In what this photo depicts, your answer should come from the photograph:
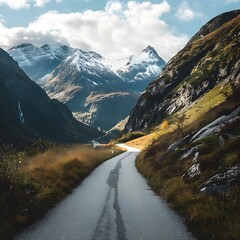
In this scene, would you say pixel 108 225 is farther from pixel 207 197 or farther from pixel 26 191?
pixel 207 197

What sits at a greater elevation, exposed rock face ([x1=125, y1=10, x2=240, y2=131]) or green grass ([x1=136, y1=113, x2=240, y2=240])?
exposed rock face ([x1=125, y1=10, x2=240, y2=131])

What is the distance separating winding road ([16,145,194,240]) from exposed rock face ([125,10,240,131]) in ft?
286

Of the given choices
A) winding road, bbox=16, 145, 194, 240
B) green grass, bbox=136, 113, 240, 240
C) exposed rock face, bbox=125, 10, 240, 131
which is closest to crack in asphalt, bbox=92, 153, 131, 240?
winding road, bbox=16, 145, 194, 240

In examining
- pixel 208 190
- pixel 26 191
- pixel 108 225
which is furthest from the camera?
pixel 208 190

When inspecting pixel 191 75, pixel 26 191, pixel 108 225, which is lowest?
pixel 108 225

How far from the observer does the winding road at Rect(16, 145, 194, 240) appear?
1112 cm

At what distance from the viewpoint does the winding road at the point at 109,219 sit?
11.1 metres

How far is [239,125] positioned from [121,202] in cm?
923

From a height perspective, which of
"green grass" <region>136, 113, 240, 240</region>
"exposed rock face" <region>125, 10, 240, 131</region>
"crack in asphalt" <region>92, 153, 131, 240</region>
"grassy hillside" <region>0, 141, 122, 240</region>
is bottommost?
"green grass" <region>136, 113, 240, 240</region>

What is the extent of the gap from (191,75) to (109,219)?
132942mm

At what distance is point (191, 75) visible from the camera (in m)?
142

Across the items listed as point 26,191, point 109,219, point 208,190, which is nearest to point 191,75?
point 208,190

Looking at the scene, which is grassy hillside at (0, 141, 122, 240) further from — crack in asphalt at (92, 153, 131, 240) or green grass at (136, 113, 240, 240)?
green grass at (136, 113, 240, 240)

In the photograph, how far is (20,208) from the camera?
12.5 meters
